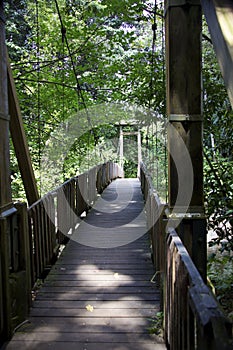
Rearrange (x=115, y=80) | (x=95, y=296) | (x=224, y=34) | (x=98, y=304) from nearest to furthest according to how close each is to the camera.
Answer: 1. (x=224, y=34)
2. (x=98, y=304)
3. (x=95, y=296)
4. (x=115, y=80)

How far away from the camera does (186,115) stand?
7.80 feet

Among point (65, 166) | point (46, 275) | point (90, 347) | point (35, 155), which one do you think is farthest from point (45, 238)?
point (65, 166)

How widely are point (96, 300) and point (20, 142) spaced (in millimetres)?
1663

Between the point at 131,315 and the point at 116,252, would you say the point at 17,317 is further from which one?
the point at 116,252

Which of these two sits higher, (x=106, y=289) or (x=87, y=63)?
(x=87, y=63)

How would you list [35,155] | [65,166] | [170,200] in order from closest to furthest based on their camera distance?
[170,200] < [35,155] < [65,166]

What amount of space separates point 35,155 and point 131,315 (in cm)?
1024

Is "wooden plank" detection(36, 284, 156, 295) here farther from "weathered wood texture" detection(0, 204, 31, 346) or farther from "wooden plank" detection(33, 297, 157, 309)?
"weathered wood texture" detection(0, 204, 31, 346)

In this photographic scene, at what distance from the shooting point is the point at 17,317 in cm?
263

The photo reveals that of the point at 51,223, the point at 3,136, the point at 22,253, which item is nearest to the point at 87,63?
the point at 51,223

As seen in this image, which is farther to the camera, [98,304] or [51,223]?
[51,223]

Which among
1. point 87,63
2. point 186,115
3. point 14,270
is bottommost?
point 14,270

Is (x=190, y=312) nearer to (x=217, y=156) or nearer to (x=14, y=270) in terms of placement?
(x=14, y=270)

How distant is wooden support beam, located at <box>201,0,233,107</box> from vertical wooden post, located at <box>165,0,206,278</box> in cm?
77
